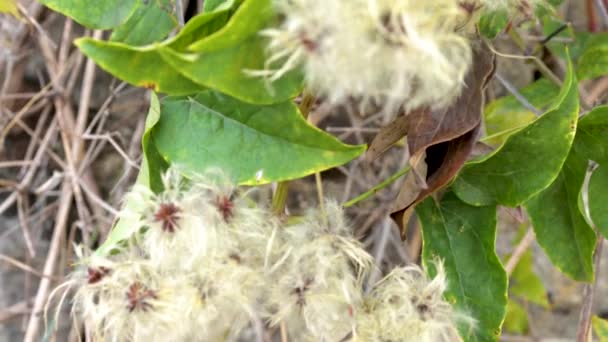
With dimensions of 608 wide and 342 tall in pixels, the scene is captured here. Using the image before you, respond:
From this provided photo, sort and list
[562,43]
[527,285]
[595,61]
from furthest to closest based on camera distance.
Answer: [527,285]
[562,43]
[595,61]

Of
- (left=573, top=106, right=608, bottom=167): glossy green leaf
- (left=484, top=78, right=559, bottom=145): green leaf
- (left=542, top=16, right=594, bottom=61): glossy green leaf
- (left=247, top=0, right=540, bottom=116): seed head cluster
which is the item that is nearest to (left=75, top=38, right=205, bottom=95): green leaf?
(left=247, top=0, right=540, bottom=116): seed head cluster

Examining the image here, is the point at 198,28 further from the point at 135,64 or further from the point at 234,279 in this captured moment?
→ the point at 234,279

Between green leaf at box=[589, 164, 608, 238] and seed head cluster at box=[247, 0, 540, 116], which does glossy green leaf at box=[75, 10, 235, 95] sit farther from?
green leaf at box=[589, 164, 608, 238]

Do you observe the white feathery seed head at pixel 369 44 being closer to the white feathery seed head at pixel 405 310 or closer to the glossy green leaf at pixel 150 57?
the glossy green leaf at pixel 150 57

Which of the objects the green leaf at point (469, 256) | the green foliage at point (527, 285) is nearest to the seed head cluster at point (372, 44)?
the green leaf at point (469, 256)

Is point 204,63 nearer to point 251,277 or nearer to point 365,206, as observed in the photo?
point 251,277

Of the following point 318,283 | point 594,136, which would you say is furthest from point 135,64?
point 594,136
